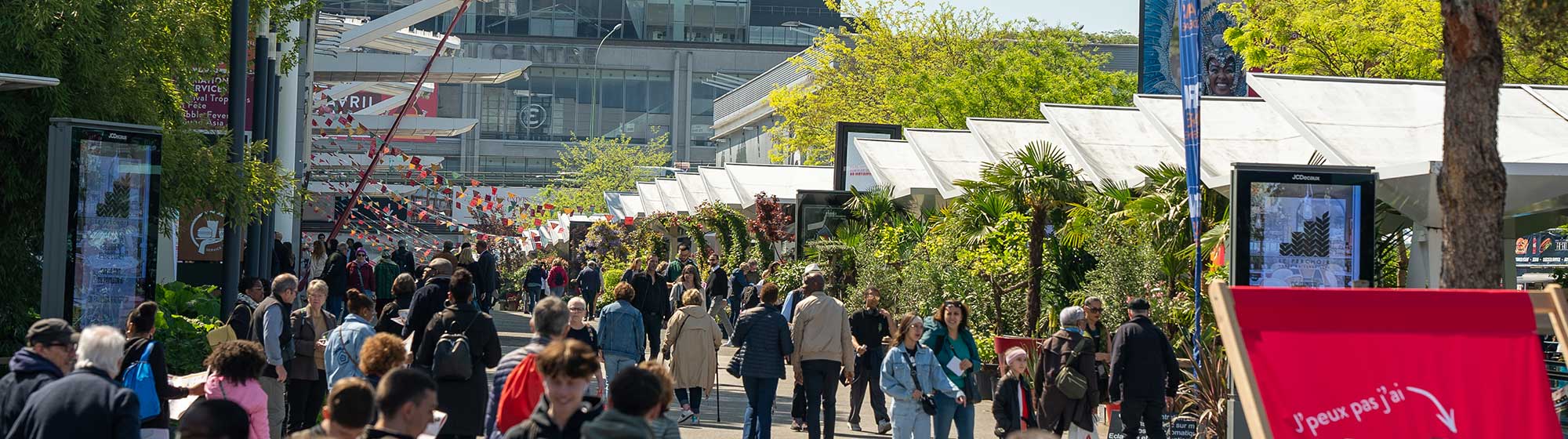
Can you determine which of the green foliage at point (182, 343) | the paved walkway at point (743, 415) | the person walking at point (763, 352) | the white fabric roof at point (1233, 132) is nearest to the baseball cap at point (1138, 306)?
the paved walkway at point (743, 415)

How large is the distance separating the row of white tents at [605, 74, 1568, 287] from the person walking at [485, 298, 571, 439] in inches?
292

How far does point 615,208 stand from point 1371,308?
51.2 meters

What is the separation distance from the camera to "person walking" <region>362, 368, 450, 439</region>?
5516 millimetres

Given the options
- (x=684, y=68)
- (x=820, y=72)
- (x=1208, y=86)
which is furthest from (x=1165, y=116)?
(x=684, y=68)

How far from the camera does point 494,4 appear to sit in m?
110

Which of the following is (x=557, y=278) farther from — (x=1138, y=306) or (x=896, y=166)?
(x=1138, y=306)

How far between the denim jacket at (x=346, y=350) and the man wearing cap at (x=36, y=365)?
9.77 ft

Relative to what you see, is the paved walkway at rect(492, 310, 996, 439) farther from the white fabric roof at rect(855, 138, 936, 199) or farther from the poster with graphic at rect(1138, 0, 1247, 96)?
the poster with graphic at rect(1138, 0, 1247, 96)

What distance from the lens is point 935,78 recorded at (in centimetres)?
3916

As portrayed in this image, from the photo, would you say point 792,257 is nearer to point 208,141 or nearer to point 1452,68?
point 208,141

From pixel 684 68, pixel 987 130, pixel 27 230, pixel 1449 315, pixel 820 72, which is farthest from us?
pixel 684 68

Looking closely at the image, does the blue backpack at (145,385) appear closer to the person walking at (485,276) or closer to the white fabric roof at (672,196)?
the person walking at (485,276)

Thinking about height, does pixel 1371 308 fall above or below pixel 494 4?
below

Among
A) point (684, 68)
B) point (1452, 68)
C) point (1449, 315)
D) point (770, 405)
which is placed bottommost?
point (770, 405)
